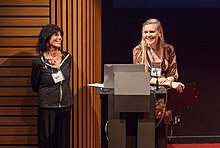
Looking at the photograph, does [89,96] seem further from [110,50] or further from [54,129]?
[110,50]

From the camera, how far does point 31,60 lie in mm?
4656

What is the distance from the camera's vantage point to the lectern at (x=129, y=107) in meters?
3.28

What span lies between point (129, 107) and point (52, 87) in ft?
3.49

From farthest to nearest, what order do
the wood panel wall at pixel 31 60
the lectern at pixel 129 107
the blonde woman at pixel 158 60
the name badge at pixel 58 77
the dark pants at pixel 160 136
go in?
the wood panel wall at pixel 31 60
the name badge at pixel 58 77
the dark pants at pixel 160 136
the blonde woman at pixel 158 60
the lectern at pixel 129 107

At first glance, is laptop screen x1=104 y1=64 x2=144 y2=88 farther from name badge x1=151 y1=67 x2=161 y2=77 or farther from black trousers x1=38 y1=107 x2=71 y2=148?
black trousers x1=38 y1=107 x2=71 y2=148

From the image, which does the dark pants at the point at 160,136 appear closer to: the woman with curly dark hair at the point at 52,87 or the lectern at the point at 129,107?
the lectern at the point at 129,107

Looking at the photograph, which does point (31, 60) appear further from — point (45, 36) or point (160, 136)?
point (160, 136)

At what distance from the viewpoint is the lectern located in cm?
328

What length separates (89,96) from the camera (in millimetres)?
4660

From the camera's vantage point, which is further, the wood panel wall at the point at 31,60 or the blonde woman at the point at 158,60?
the wood panel wall at the point at 31,60

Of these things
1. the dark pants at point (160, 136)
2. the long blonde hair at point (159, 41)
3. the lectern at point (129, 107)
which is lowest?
the dark pants at point (160, 136)

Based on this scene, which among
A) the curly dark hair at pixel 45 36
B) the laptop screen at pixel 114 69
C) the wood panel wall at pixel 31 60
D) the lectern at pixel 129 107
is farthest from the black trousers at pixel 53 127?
the laptop screen at pixel 114 69

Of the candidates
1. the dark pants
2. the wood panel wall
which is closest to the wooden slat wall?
the wood panel wall

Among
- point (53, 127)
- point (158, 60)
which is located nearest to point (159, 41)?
point (158, 60)
